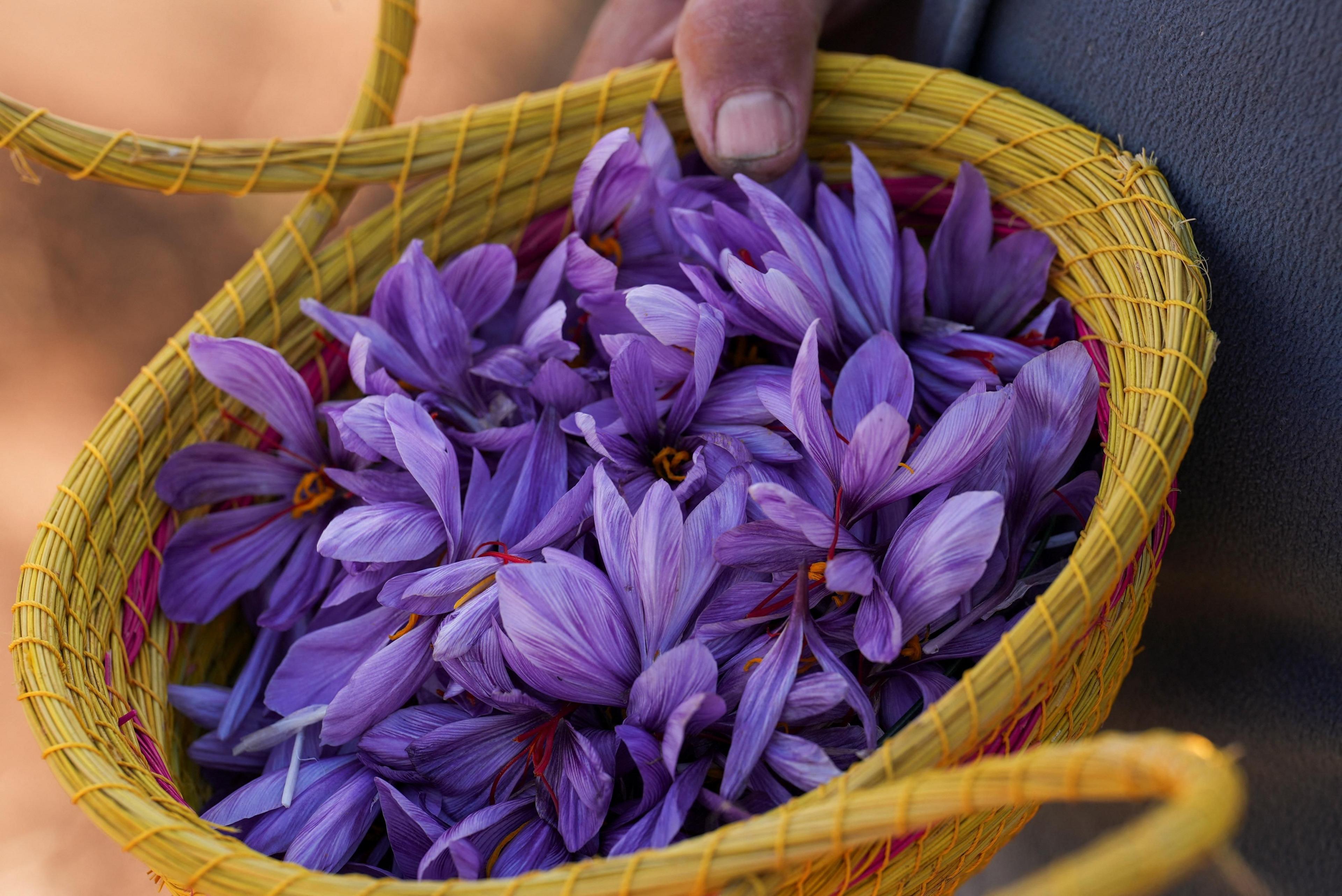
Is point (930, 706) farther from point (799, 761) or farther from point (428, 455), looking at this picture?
point (428, 455)

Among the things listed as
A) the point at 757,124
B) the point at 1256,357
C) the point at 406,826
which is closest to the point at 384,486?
the point at 406,826

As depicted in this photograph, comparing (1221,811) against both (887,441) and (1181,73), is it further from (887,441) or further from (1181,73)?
(1181,73)

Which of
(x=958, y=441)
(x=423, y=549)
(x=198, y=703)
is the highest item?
(x=958, y=441)

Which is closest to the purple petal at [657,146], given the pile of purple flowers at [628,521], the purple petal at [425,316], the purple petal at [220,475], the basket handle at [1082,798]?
the pile of purple flowers at [628,521]

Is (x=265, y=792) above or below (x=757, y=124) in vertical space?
below

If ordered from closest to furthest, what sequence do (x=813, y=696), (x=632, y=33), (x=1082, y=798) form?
1. (x=1082, y=798)
2. (x=813, y=696)
3. (x=632, y=33)

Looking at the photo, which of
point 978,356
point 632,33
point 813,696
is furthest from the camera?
point 632,33
